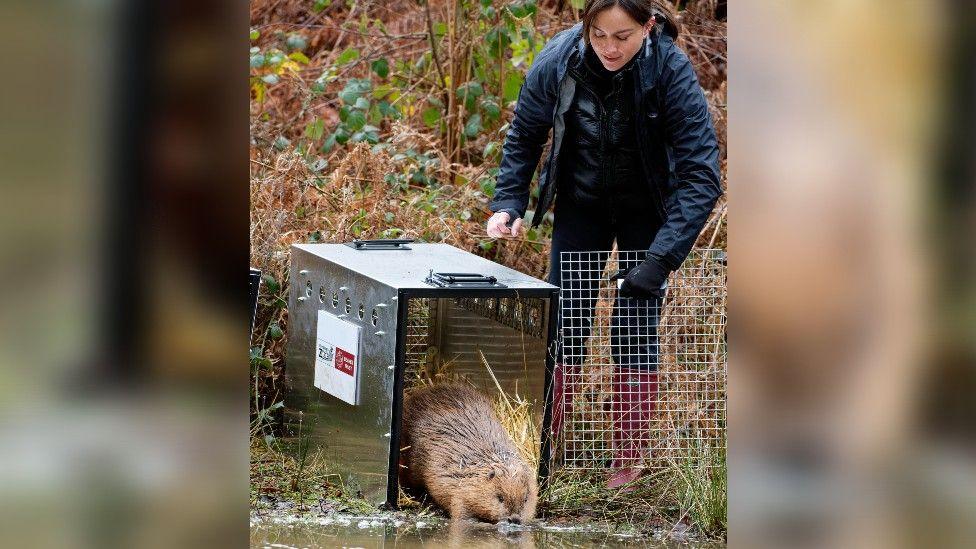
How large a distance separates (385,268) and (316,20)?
637 cm

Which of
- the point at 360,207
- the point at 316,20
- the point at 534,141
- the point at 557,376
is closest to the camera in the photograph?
the point at 557,376

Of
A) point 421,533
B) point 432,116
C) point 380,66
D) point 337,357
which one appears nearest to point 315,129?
point 380,66

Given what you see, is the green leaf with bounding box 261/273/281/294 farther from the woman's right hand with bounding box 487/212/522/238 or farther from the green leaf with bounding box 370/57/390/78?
the green leaf with bounding box 370/57/390/78

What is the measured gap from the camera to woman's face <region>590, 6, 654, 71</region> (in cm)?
486

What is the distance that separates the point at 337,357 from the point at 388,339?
508mm

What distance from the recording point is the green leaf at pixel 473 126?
8258 mm

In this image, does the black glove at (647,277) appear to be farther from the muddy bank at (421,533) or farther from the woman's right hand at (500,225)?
the muddy bank at (421,533)

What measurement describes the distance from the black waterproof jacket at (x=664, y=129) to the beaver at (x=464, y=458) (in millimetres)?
880

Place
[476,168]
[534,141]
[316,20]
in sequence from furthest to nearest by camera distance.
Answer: [316,20] < [476,168] < [534,141]
